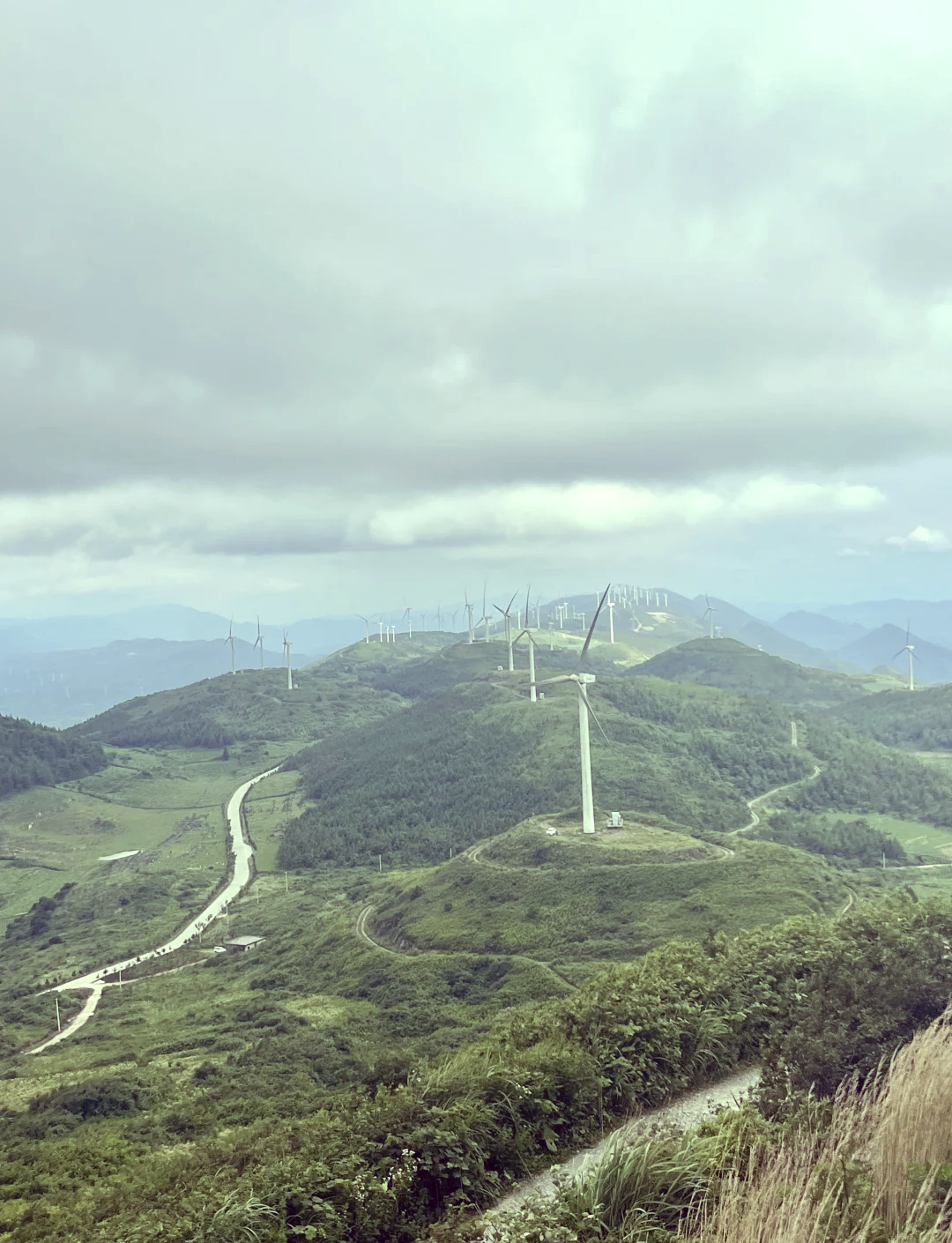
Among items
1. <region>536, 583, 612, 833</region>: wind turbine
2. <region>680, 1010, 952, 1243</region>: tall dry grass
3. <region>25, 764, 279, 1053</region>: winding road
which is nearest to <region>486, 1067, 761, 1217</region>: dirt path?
<region>680, 1010, 952, 1243</region>: tall dry grass

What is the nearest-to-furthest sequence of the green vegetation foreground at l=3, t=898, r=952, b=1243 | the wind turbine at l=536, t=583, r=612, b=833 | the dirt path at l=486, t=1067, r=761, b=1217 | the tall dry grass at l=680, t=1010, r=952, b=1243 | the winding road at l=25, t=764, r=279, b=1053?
the tall dry grass at l=680, t=1010, r=952, b=1243
the green vegetation foreground at l=3, t=898, r=952, b=1243
the dirt path at l=486, t=1067, r=761, b=1217
the winding road at l=25, t=764, r=279, b=1053
the wind turbine at l=536, t=583, r=612, b=833

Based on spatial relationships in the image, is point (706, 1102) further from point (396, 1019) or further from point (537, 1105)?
point (396, 1019)

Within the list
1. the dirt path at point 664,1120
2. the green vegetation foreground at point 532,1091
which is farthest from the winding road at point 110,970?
the dirt path at point 664,1120

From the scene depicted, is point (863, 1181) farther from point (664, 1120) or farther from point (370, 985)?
point (370, 985)

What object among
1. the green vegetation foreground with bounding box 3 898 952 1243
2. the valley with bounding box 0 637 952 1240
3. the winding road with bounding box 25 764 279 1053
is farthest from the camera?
the winding road with bounding box 25 764 279 1053

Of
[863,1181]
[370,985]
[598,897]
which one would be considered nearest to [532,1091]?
[863,1181]

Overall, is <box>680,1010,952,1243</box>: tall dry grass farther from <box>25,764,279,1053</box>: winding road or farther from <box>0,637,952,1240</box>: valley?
<box>25,764,279,1053</box>: winding road
